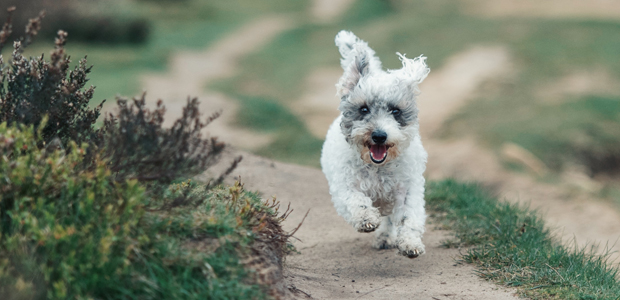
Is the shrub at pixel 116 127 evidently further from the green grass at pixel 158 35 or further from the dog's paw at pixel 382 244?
the green grass at pixel 158 35

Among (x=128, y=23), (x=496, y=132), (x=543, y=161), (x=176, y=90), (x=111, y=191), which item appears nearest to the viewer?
(x=111, y=191)

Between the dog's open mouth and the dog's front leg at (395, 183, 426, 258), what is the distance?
0.53m

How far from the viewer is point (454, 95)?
16141mm

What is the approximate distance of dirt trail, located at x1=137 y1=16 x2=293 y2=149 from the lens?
1385 cm

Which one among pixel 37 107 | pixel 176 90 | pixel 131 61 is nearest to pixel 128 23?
pixel 131 61

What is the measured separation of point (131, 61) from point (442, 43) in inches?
395

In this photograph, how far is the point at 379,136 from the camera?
5246 millimetres

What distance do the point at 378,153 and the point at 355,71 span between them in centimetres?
86

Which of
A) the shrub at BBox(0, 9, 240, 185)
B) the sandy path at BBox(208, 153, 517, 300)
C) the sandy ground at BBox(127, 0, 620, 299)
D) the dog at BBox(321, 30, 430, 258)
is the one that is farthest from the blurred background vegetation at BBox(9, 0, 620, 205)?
the shrub at BBox(0, 9, 240, 185)

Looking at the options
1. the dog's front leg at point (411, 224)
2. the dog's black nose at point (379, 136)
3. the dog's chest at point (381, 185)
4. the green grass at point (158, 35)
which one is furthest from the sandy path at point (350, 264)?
the green grass at point (158, 35)

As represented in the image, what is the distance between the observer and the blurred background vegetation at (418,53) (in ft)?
44.0

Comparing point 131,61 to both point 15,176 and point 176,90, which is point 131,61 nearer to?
point 176,90

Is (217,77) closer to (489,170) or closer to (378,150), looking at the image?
(489,170)

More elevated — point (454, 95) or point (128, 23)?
point (128, 23)
